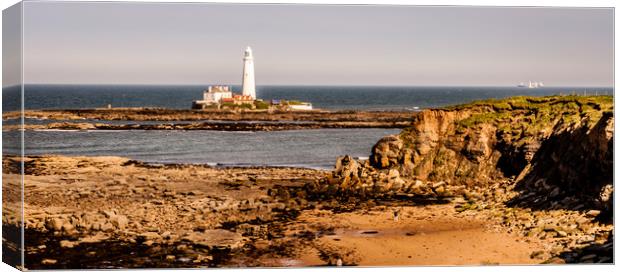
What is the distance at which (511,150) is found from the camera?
23766 mm

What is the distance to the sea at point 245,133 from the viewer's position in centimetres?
2086

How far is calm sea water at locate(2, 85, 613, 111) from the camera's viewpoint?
20859 mm

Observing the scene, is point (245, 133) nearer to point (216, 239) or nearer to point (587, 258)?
point (216, 239)

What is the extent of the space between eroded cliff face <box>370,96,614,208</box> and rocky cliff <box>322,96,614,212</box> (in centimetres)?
2

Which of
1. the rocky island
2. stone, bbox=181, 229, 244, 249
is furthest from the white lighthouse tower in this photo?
stone, bbox=181, 229, 244, 249

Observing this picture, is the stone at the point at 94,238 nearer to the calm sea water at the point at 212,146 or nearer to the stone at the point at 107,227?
the stone at the point at 107,227

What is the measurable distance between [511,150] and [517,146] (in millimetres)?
354

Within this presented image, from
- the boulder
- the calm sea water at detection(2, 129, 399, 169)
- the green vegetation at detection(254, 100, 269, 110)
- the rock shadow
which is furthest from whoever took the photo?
the boulder

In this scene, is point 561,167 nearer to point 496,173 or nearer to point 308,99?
point 496,173

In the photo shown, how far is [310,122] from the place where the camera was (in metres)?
22.3

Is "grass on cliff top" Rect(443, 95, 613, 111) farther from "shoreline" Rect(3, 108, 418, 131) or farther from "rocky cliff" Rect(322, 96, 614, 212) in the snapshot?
"shoreline" Rect(3, 108, 418, 131)

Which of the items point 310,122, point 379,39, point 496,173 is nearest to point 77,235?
point 310,122

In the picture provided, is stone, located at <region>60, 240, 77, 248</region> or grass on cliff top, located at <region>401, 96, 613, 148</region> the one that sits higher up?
grass on cliff top, located at <region>401, 96, 613, 148</region>

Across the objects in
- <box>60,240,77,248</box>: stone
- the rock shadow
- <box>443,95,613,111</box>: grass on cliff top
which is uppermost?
<box>443,95,613,111</box>: grass on cliff top
